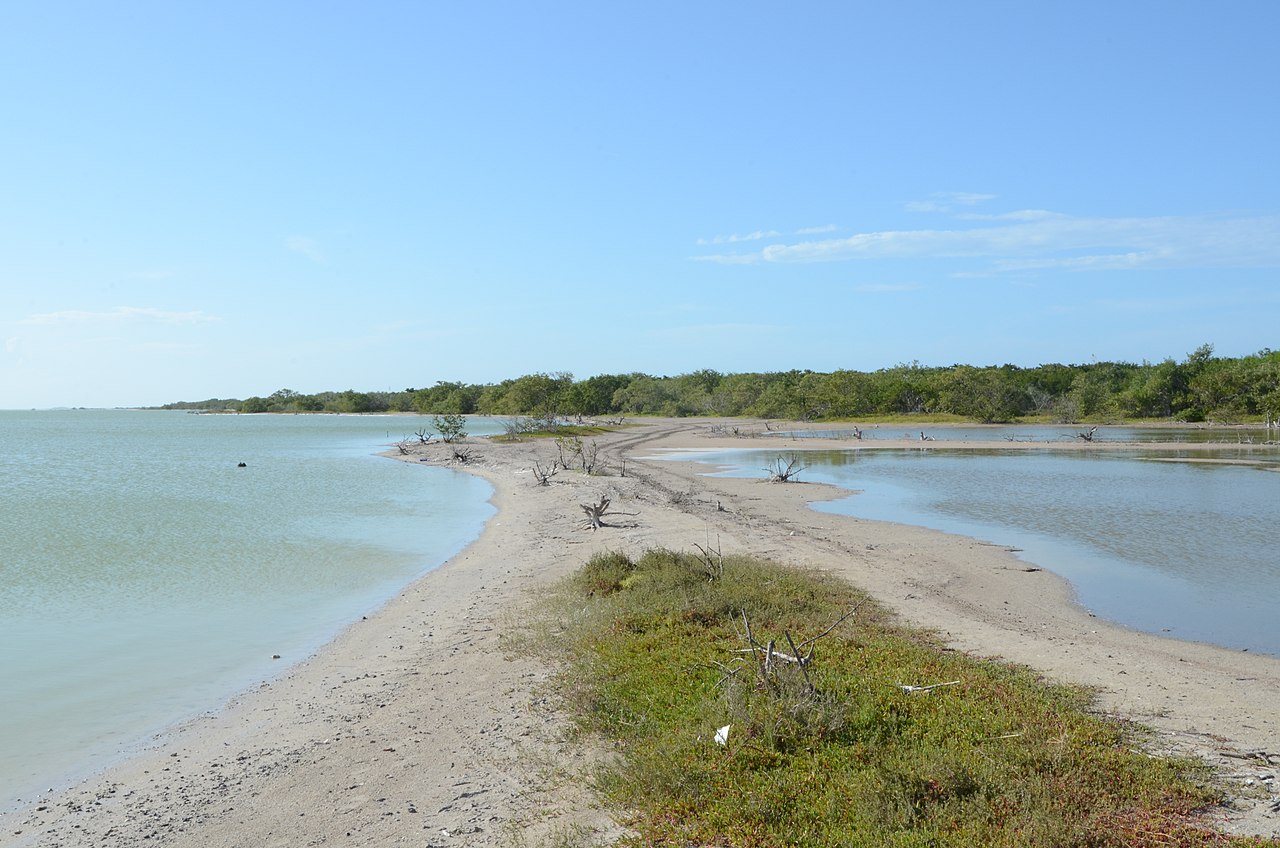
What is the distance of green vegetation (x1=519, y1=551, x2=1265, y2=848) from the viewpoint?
545 centimetres

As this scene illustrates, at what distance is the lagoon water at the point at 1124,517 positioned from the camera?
47.8 ft

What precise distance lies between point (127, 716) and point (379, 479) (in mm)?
32089

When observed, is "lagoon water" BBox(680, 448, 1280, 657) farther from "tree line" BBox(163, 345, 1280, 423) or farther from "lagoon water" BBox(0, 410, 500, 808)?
"tree line" BBox(163, 345, 1280, 423)

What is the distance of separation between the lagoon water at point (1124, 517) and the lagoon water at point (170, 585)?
1306 cm

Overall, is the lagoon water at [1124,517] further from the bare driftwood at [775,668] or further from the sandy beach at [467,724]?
the bare driftwood at [775,668]

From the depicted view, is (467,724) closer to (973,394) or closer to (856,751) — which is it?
(856,751)

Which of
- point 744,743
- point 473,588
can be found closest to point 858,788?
point 744,743

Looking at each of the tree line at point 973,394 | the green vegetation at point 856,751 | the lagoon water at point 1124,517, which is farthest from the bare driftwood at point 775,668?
the tree line at point 973,394

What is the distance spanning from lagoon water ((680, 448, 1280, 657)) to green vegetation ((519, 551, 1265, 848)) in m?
6.95

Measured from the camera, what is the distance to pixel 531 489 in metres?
34.1

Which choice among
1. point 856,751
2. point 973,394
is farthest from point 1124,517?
point 973,394

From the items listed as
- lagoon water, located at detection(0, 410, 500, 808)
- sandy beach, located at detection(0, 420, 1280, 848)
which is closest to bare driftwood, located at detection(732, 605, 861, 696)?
sandy beach, located at detection(0, 420, 1280, 848)

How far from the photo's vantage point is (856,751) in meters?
6.46

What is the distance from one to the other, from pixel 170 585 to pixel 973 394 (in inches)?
3422
